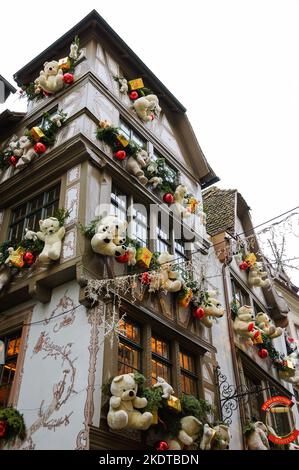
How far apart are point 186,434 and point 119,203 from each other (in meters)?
5.07

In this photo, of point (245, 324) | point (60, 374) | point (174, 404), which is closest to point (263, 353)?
point (245, 324)

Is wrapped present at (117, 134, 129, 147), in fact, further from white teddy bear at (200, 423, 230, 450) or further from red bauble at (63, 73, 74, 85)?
white teddy bear at (200, 423, 230, 450)

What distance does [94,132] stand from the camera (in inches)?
450

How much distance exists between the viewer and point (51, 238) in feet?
31.6

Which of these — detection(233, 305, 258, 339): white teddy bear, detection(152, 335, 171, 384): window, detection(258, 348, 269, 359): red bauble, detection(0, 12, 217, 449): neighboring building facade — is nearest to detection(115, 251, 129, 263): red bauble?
detection(0, 12, 217, 449): neighboring building facade

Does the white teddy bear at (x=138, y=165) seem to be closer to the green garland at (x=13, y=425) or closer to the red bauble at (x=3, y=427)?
the green garland at (x=13, y=425)

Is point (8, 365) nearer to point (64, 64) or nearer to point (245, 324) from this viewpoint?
point (245, 324)

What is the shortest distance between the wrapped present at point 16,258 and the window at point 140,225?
248 cm

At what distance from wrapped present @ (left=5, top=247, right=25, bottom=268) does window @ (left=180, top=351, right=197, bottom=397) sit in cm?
396

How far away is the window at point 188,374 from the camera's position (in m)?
10.4

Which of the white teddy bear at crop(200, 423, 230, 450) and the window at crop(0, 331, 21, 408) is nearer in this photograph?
the white teddy bear at crop(200, 423, 230, 450)

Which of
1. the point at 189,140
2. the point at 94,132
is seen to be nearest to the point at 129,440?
the point at 94,132

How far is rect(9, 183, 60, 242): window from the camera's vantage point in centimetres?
1107

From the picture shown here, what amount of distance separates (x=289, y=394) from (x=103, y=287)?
8899 millimetres
